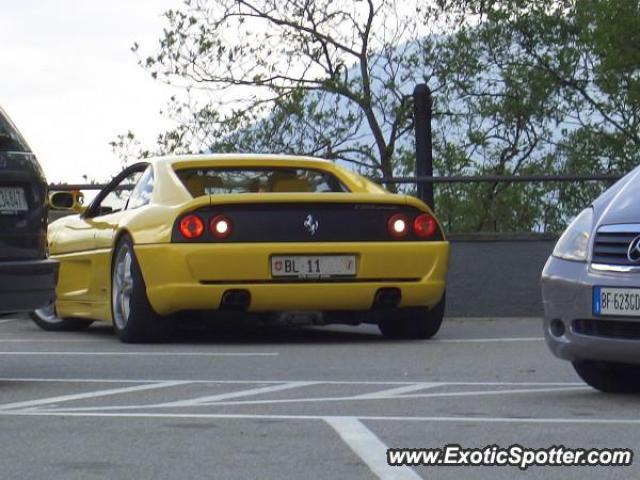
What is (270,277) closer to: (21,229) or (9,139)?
(21,229)

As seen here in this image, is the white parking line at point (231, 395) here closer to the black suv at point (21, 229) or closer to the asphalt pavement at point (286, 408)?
the asphalt pavement at point (286, 408)

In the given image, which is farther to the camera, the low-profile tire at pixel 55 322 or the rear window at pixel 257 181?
the low-profile tire at pixel 55 322

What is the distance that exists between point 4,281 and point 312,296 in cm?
315

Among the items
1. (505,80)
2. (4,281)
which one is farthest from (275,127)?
(4,281)

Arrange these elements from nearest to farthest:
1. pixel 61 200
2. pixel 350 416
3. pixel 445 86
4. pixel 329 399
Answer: pixel 350 416 → pixel 329 399 → pixel 61 200 → pixel 445 86

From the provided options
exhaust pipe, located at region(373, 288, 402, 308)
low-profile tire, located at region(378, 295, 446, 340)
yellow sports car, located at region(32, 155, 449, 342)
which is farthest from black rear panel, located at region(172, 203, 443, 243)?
low-profile tire, located at region(378, 295, 446, 340)

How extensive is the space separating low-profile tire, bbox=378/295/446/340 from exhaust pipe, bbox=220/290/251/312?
105 centimetres

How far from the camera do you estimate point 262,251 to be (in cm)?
1211

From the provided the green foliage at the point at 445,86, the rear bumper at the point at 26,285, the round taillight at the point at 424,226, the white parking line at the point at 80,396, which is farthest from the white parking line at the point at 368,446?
the green foliage at the point at 445,86

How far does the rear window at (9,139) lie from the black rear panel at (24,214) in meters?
0.03

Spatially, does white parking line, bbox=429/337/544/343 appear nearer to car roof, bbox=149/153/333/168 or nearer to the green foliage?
car roof, bbox=149/153/333/168

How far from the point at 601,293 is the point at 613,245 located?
0.78 feet

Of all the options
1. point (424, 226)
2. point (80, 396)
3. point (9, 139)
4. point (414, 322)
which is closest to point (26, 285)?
point (9, 139)

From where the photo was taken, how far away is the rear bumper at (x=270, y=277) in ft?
39.6
